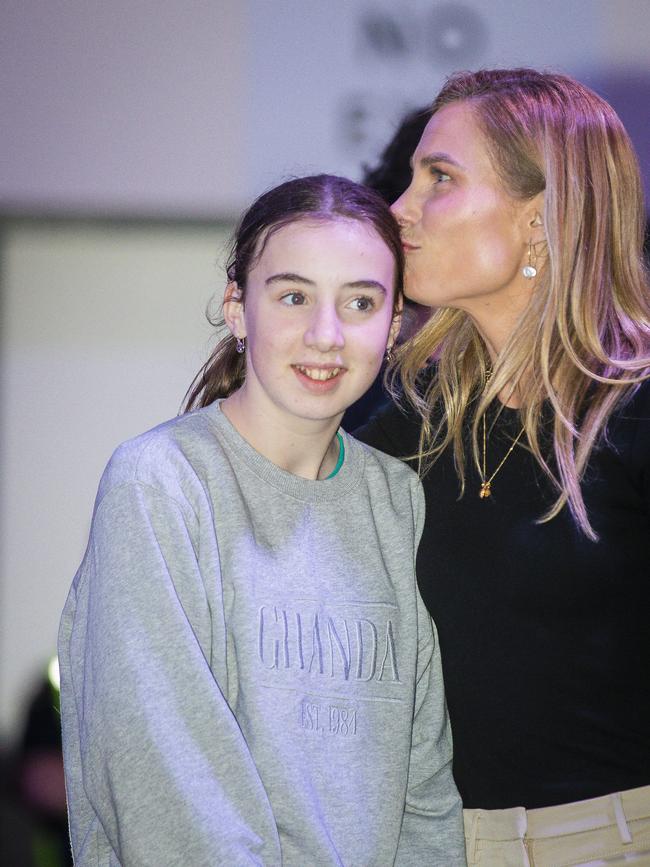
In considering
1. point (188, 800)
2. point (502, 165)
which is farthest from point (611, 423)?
point (188, 800)

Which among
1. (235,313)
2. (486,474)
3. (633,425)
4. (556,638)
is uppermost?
(235,313)

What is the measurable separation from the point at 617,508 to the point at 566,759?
1.21 feet

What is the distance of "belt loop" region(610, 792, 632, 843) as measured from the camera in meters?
1.50

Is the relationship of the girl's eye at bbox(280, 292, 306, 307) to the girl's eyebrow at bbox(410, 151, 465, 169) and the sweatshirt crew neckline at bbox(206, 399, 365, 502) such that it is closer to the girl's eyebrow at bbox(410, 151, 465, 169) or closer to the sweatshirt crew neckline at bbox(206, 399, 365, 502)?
the sweatshirt crew neckline at bbox(206, 399, 365, 502)

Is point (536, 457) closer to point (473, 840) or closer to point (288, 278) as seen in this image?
point (288, 278)

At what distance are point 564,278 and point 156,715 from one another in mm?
950

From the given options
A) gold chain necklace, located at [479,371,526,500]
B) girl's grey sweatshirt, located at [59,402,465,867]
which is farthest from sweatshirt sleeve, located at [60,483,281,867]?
gold chain necklace, located at [479,371,526,500]

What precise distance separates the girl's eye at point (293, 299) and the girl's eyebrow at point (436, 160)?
453mm

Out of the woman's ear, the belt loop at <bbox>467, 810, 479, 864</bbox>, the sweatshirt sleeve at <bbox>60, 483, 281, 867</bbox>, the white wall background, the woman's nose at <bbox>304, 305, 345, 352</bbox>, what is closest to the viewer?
the sweatshirt sleeve at <bbox>60, 483, 281, 867</bbox>

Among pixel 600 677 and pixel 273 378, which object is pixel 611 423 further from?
pixel 273 378

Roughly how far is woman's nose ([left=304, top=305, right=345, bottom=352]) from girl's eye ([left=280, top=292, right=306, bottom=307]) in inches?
1.3

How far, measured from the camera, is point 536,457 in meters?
1.65

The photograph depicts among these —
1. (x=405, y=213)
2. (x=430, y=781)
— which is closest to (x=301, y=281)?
(x=405, y=213)

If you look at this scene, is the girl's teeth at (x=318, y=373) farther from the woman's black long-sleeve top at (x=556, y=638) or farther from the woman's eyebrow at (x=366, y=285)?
the woman's black long-sleeve top at (x=556, y=638)
